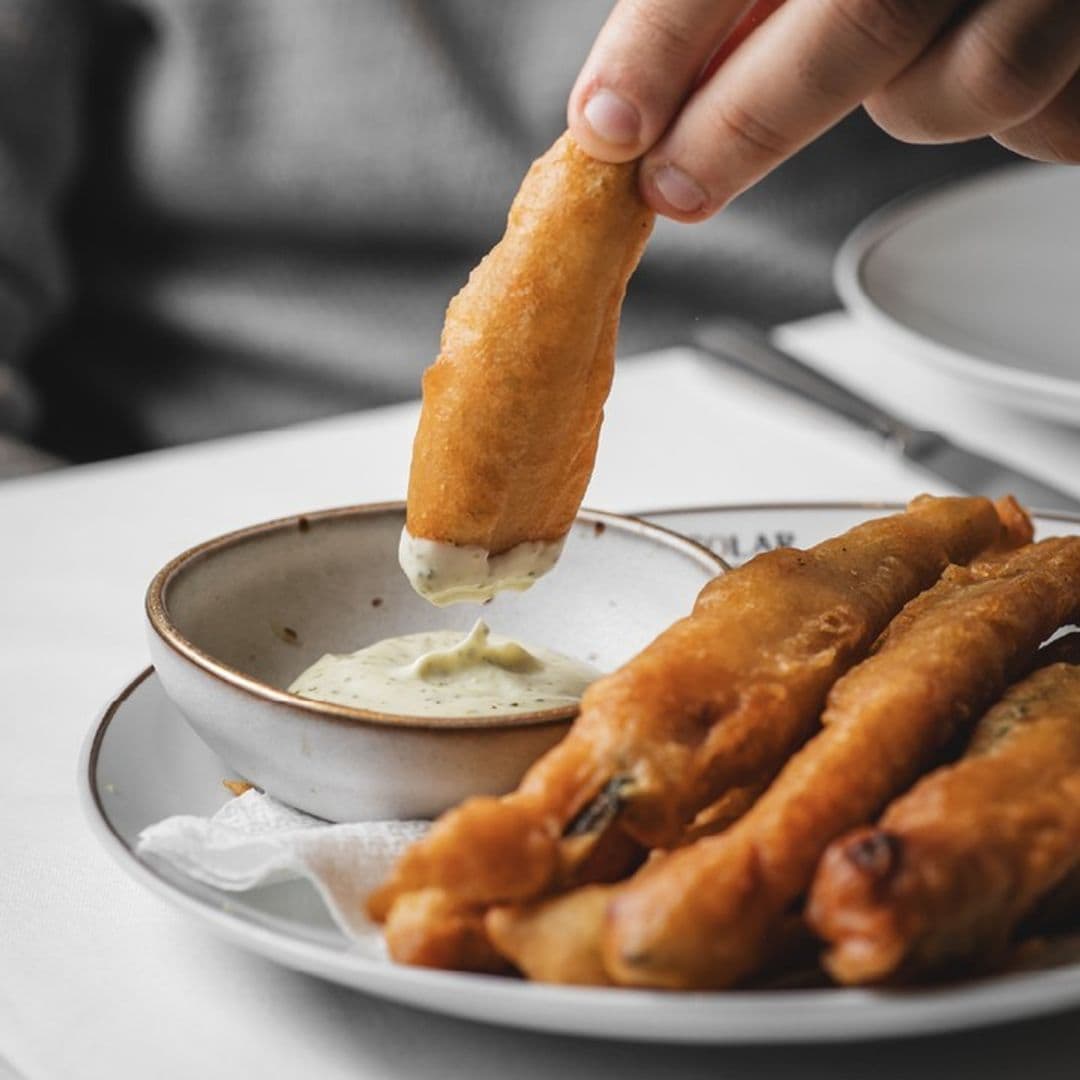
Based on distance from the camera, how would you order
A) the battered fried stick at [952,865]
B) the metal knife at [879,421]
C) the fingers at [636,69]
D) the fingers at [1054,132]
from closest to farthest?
the battered fried stick at [952,865]
the fingers at [636,69]
the fingers at [1054,132]
the metal knife at [879,421]

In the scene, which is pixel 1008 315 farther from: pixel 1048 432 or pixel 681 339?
pixel 681 339

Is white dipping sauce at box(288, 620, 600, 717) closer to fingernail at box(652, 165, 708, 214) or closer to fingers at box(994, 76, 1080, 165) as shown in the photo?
fingernail at box(652, 165, 708, 214)

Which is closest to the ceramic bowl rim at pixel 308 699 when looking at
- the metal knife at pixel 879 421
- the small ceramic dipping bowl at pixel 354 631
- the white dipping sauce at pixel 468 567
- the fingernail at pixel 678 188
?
the small ceramic dipping bowl at pixel 354 631

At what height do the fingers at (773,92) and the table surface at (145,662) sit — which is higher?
the fingers at (773,92)

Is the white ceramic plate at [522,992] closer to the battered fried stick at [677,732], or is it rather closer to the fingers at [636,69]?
the battered fried stick at [677,732]

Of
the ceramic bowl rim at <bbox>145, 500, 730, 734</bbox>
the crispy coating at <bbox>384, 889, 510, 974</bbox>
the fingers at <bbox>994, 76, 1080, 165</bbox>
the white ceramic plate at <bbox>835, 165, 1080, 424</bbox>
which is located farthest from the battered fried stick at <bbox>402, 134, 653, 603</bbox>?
the white ceramic plate at <bbox>835, 165, 1080, 424</bbox>

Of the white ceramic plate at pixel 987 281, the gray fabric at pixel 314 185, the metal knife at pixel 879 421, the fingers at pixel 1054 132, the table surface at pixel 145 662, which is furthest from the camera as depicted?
the gray fabric at pixel 314 185

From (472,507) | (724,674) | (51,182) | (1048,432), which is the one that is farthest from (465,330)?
(51,182)
